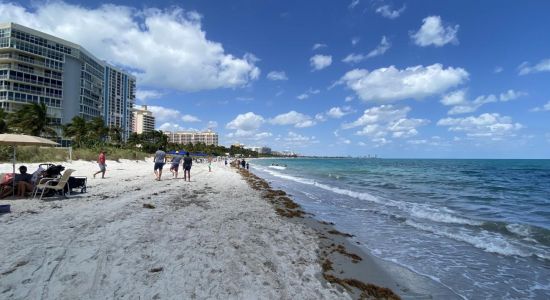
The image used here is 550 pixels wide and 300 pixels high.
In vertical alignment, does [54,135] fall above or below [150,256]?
above

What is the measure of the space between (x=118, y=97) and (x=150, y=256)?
413ft

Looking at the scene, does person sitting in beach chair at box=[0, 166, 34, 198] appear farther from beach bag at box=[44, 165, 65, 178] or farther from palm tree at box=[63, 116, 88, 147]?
palm tree at box=[63, 116, 88, 147]

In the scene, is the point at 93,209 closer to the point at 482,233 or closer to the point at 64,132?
the point at 482,233

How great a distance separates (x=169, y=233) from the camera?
6.69 m

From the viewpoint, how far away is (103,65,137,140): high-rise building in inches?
4110

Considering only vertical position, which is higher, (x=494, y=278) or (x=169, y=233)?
(x=169, y=233)

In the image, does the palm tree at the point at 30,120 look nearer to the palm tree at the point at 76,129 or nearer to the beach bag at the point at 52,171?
the palm tree at the point at 76,129

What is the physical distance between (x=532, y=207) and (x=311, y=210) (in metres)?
12.0

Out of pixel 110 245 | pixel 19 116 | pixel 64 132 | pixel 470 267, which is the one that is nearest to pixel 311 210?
pixel 470 267

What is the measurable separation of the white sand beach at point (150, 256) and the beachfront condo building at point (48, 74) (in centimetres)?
6504

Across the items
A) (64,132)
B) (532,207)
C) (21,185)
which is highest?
(64,132)

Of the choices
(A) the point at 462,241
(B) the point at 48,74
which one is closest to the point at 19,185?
(A) the point at 462,241

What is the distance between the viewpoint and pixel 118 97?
11556 centimetres

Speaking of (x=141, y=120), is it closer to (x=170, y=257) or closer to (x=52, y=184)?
(x=52, y=184)
